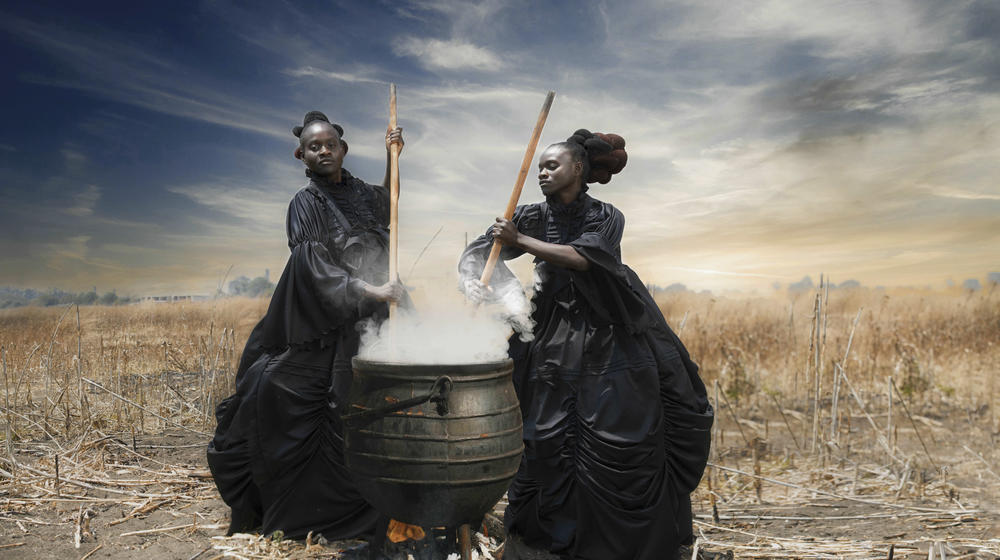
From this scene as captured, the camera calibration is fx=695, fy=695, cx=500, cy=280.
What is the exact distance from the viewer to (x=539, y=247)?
10.6 ft

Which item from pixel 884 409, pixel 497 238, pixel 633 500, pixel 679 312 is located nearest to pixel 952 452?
pixel 884 409

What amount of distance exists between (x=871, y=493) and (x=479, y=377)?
3.86 metres

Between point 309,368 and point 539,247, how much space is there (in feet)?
4.35

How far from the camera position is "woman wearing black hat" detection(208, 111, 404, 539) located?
3.45 metres

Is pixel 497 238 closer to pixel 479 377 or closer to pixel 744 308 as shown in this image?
pixel 479 377

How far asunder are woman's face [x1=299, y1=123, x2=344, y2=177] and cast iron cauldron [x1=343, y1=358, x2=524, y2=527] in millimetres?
1239

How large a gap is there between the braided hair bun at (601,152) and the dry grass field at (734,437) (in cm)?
203

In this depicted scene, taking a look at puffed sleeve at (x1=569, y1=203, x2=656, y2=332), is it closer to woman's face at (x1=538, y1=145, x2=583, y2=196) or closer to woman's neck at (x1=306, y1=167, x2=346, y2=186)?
woman's face at (x1=538, y1=145, x2=583, y2=196)

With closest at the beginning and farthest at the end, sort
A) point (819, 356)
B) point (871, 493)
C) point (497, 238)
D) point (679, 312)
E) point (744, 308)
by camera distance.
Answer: point (497, 238) < point (871, 493) < point (819, 356) < point (679, 312) < point (744, 308)

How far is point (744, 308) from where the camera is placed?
416 inches

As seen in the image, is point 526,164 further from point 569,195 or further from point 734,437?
point 734,437

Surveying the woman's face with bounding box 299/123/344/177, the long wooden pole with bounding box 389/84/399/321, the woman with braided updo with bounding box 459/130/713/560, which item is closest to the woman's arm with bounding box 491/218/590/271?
the woman with braided updo with bounding box 459/130/713/560

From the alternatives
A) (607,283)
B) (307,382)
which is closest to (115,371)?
(307,382)

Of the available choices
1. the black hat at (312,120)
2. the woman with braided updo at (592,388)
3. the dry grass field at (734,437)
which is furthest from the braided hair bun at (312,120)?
the dry grass field at (734,437)
